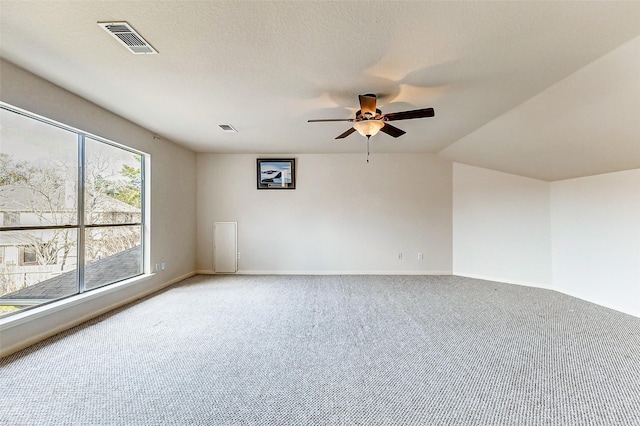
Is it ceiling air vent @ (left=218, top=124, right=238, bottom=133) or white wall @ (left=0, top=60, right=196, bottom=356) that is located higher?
ceiling air vent @ (left=218, top=124, right=238, bottom=133)

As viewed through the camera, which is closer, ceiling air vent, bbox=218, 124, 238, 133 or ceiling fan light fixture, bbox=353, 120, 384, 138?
ceiling fan light fixture, bbox=353, 120, 384, 138

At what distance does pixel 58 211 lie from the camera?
2971 mm

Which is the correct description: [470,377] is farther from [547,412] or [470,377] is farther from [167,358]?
[167,358]

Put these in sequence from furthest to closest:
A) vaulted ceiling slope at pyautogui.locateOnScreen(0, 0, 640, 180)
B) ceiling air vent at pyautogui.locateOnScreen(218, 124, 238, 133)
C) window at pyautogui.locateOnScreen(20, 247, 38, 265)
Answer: ceiling air vent at pyautogui.locateOnScreen(218, 124, 238, 133) → window at pyautogui.locateOnScreen(20, 247, 38, 265) → vaulted ceiling slope at pyautogui.locateOnScreen(0, 0, 640, 180)

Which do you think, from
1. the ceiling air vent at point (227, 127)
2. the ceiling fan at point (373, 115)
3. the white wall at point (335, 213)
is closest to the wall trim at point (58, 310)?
the white wall at point (335, 213)

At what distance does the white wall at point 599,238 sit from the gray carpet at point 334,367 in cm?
49

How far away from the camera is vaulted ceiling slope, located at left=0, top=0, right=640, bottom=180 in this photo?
1714 millimetres

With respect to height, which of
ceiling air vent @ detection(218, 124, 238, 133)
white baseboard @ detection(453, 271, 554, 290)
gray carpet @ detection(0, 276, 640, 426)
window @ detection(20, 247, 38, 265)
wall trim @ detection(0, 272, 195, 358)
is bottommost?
gray carpet @ detection(0, 276, 640, 426)

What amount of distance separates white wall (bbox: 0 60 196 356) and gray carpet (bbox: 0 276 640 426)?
0.21 m

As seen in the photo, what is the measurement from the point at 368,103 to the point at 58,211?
375 cm

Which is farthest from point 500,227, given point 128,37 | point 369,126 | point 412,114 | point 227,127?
point 128,37

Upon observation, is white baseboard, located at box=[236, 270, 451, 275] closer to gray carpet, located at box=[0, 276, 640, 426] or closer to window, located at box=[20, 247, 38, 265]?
gray carpet, located at box=[0, 276, 640, 426]

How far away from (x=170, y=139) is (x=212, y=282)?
2.88 metres

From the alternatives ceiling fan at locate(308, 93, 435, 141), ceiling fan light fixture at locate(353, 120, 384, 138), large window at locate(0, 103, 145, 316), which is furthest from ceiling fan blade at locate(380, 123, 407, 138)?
large window at locate(0, 103, 145, 316)
